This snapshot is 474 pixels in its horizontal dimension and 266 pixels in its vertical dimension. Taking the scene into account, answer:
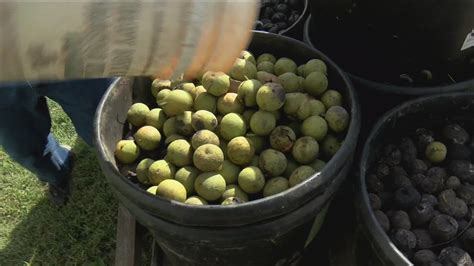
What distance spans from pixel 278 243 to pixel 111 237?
1.00m

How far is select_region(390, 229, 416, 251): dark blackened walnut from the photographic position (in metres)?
1.65

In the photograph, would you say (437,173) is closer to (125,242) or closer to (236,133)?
(236,133)

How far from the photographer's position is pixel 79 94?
2.04m

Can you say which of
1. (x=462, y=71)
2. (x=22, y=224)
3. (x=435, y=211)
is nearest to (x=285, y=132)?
(x=435, y=211)

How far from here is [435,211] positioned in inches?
68.7

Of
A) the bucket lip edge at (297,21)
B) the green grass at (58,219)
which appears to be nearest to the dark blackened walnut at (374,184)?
the bucket lip edge at (297,21)

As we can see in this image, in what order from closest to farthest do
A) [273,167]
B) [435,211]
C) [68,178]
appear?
[273,167], [435,211], [68,178]

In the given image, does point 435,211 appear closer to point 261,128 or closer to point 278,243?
point 278,243

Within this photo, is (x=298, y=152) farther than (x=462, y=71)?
No

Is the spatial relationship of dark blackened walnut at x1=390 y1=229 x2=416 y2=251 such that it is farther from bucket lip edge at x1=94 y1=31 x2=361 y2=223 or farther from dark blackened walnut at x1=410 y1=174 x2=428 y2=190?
bucket lip edge at x1=94 y1=31 x2=361 y2=223

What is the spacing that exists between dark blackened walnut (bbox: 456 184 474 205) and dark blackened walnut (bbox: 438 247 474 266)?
202 mm

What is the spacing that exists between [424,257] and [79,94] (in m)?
1.39

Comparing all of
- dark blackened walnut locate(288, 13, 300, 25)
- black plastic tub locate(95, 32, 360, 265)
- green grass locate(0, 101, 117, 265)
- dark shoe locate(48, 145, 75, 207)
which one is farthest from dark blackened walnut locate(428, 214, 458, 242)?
dark shoe locate(48, 145, 75, 207)

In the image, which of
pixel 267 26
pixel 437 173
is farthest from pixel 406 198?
pixel 267 26
